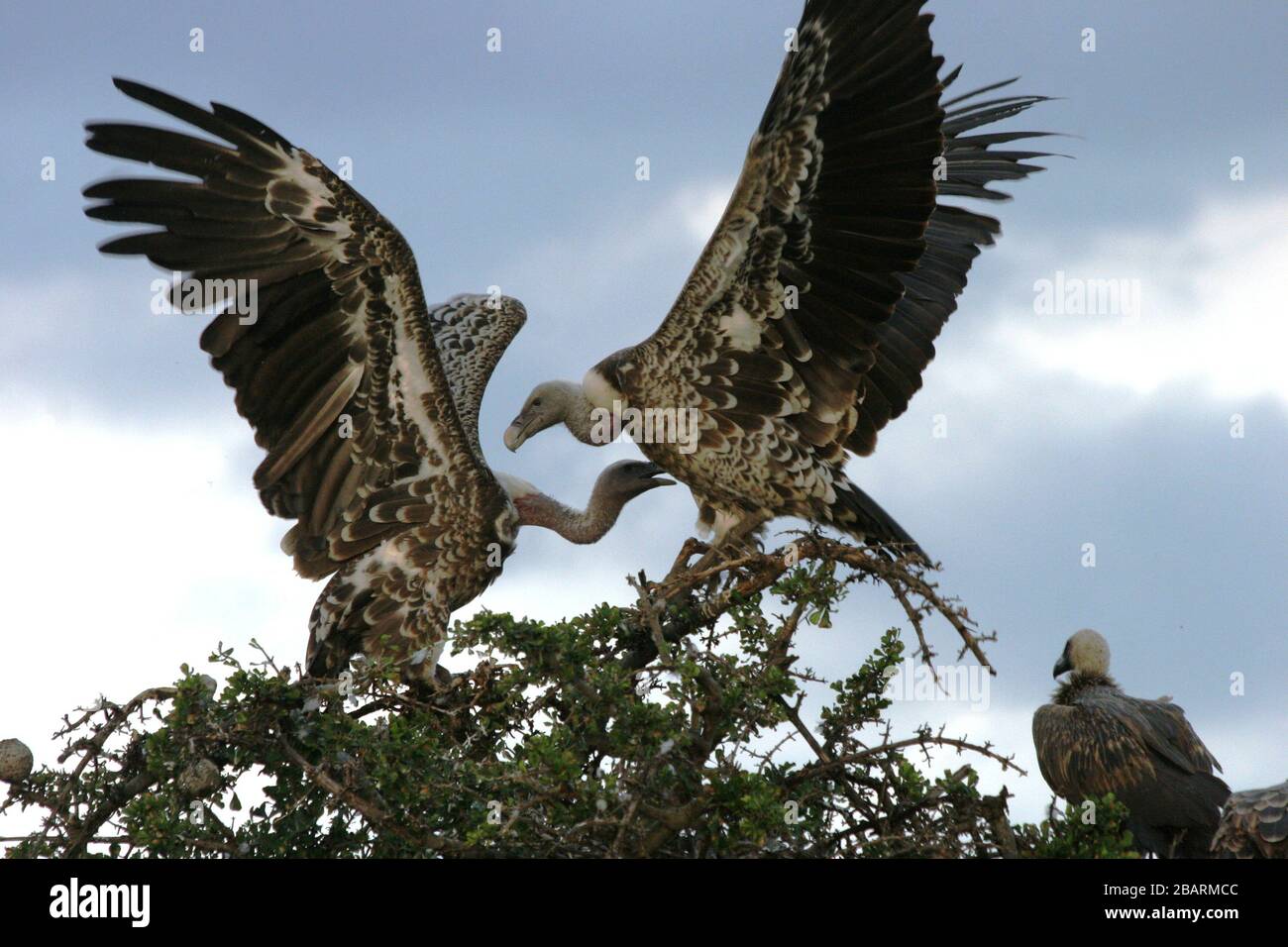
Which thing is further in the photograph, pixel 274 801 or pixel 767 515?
pixel 767 515

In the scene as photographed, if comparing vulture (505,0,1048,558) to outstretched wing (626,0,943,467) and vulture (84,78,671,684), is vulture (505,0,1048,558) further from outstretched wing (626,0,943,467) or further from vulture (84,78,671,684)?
vulture (84,78,671,684)

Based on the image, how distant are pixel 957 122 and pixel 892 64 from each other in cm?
330

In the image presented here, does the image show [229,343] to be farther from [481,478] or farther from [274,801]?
[274,801]

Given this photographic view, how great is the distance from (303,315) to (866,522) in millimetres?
2884

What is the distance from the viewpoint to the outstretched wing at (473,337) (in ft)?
27.7

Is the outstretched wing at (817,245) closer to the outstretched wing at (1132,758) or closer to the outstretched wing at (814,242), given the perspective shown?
the outstretched wing at (814,242)

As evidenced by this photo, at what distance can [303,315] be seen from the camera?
6270mm

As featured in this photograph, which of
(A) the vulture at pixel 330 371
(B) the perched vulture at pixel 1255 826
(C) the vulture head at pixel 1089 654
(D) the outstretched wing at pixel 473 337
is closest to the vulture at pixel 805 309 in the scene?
(A) the vulture at pixel 330 371

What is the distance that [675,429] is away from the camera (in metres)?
6.92

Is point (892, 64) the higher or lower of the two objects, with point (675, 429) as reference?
higher

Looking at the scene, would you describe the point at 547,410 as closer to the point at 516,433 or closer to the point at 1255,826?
the point at 516,433

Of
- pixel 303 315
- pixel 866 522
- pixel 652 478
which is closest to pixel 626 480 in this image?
pixel 652 478
